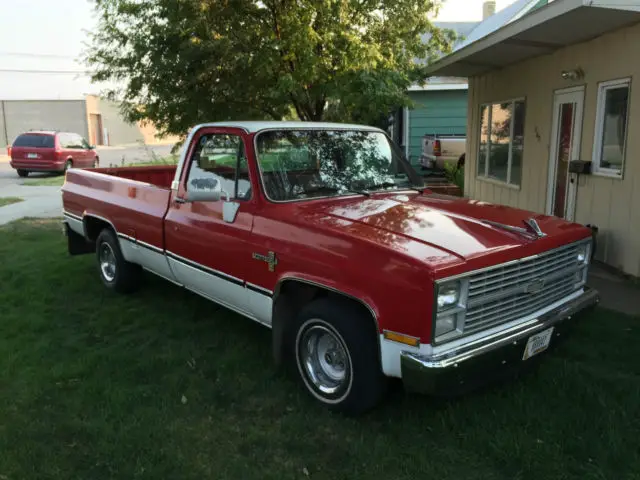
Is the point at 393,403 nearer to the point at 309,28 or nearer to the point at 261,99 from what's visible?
the point at 309,28

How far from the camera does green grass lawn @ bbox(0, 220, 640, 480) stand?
312 centimetres

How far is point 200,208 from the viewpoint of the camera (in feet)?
15.1

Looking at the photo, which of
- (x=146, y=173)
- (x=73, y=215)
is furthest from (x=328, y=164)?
(x=73, y=215)

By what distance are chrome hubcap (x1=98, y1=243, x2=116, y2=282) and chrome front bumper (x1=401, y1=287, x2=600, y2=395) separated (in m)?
4.17

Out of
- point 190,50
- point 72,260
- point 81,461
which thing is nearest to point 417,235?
point 81,461

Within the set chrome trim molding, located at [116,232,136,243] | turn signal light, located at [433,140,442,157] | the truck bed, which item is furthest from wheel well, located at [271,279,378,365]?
turn signal light, located at [433,140,442,157]

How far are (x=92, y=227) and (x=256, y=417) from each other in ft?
12.6

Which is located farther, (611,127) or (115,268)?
(611,127)

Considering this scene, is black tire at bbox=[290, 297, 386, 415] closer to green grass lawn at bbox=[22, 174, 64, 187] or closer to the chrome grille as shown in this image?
the chrome grille

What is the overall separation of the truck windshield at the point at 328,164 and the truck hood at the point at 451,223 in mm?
231

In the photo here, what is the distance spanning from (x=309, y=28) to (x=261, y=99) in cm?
182

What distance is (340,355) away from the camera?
11.8 feet

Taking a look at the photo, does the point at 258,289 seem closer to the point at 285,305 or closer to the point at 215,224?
the point at 285,305

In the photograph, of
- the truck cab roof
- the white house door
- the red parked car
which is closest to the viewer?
the truck cab roof
